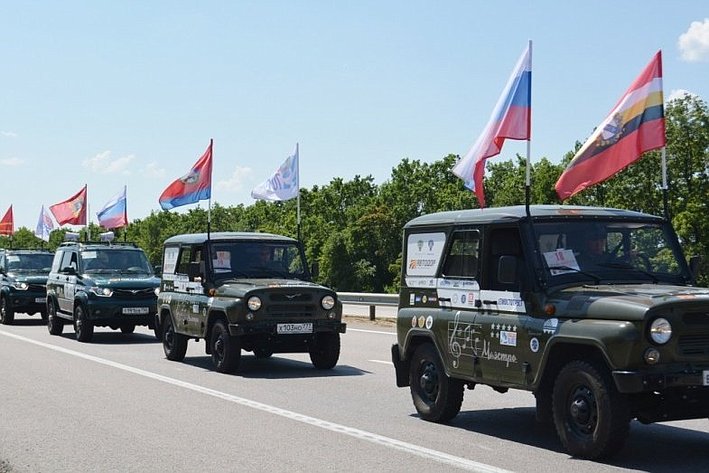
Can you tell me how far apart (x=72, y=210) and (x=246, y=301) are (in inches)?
996

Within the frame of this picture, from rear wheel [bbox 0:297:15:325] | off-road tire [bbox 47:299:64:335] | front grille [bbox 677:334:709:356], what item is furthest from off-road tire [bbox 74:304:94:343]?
front grille [bbox 677:334:709:356]

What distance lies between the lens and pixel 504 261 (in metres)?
8.97

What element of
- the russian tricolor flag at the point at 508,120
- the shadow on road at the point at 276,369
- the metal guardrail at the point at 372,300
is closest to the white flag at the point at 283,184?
the metal guardrail at the point at 372,300

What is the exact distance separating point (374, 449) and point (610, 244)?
270cm

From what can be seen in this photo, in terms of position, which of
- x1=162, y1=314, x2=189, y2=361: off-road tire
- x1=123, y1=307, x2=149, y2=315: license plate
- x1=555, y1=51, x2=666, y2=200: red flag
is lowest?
x1=162, y1=314, x2=189, y2=361: off-road tire

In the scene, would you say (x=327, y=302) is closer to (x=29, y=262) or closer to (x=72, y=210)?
(x=29, y=262)

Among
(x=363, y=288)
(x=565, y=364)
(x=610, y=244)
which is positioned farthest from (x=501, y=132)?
(x=363, y=288)

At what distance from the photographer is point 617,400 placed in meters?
8.00

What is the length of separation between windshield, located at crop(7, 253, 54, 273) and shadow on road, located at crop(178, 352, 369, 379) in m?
13.9

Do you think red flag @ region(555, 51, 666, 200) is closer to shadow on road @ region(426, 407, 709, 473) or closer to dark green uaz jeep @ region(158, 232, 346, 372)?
shadow on road @ region(426, 407, 709, 473)

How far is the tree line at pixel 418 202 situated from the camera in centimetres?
7688

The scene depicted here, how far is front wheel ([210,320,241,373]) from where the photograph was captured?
15.4m

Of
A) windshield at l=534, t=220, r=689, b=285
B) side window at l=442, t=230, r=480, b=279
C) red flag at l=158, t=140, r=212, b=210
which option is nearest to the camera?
windshield at l=534, t=220, r=689, b=285

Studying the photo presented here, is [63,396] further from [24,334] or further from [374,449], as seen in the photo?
[24,334]
